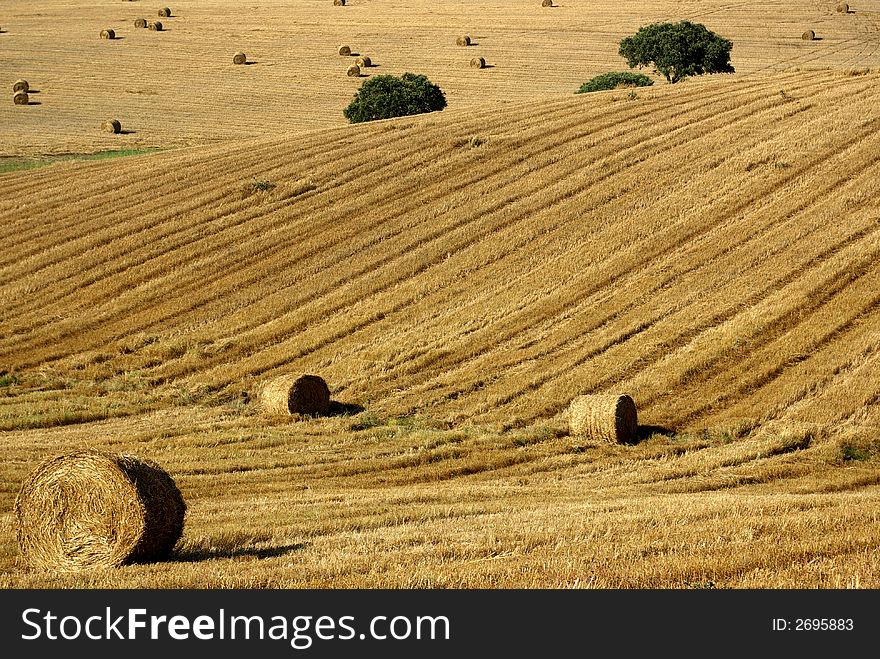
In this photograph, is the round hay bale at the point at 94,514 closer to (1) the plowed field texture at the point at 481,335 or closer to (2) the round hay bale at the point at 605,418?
(1) the plowed field texture at the point at 481,335

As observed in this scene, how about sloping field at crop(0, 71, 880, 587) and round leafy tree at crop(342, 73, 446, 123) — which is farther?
round leafy tree at crop(342, 73, 446, 123)

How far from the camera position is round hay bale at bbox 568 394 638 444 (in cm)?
1878

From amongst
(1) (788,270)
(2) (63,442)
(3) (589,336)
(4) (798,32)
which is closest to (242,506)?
(2) (63,442)

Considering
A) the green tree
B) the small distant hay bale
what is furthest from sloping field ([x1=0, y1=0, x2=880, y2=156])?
the green tree

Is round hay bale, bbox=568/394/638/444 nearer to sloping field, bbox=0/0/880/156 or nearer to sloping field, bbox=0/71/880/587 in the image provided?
sloping field, bbox=0/71/880/587

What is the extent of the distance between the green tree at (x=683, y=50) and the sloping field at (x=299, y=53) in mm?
3731

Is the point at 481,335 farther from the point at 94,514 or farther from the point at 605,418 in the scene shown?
the point at 94,514

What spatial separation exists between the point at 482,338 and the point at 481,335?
0.18 meters

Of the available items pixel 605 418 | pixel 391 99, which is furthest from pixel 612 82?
pixel 605 418

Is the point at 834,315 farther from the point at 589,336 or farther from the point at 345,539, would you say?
the point at 345,539

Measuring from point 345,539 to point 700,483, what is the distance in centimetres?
650

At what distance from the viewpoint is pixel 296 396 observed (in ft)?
67.4

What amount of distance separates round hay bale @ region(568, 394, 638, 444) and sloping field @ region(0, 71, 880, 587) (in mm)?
439

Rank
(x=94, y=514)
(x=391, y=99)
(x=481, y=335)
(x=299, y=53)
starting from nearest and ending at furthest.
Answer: (x=94, y=514) → (x=481, y=335) → (x=391, y=99) → (x=299, y=53)
